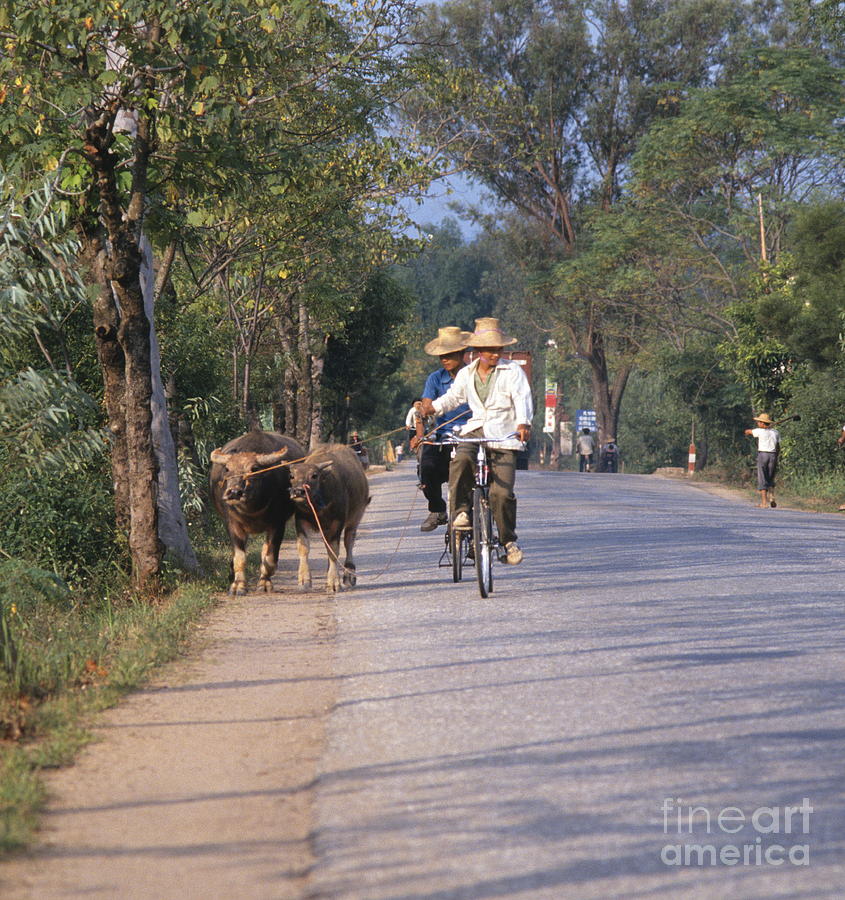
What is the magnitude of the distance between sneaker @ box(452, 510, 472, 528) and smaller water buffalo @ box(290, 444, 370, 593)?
1.22m

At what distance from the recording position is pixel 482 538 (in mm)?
10750

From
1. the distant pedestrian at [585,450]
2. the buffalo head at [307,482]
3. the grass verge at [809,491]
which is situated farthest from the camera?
the distant pedestrian at [585,450]

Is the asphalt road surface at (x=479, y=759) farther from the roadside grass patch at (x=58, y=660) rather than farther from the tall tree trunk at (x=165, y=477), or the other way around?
the tall tree trunk at (x=165, y=477)

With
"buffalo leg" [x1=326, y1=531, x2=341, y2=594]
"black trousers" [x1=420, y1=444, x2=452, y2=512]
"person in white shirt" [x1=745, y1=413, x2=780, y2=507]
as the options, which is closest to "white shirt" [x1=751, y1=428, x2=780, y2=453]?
"person in white shirt" [x1=745, y1=413, x2=780, y2=507]

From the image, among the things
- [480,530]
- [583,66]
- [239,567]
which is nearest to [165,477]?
[239,567]

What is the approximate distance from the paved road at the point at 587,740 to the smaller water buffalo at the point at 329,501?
1.57 ft

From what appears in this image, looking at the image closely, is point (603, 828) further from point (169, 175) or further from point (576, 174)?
point (576, 174)

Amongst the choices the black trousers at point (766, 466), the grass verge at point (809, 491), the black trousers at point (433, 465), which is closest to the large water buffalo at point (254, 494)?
the black trousers at point (433, 465)

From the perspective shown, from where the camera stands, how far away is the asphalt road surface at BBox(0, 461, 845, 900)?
4.35m

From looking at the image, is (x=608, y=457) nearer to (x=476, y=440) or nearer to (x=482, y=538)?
(x=476, y=440)

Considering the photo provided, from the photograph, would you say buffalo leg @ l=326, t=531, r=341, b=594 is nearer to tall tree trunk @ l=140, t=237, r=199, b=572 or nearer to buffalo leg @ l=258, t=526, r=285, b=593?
buffalo leg @ l=258, t=526, r=285, b=593

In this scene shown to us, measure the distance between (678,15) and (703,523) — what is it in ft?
110

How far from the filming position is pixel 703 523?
18.6 m

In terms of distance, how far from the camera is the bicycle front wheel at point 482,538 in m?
10.6
